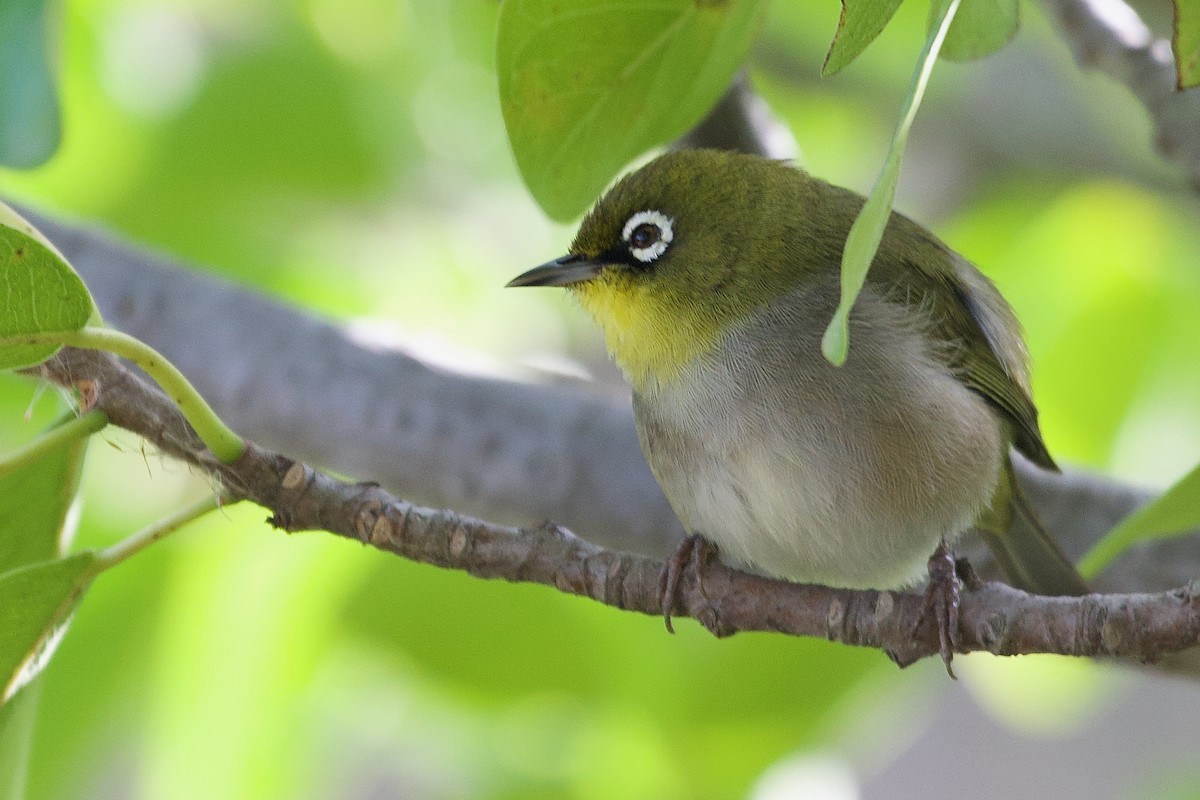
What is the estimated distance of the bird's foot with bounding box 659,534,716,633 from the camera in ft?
7.31

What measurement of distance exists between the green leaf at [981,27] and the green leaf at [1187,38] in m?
0.19

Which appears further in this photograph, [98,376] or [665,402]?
[665,402]

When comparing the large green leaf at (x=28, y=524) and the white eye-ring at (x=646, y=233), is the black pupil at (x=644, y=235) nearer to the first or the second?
the white eye-ring at (x=646, y=233)

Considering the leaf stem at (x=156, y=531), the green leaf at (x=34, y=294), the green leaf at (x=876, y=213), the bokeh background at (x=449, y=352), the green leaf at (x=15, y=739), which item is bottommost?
the bokeh background at (x=449, y=352)

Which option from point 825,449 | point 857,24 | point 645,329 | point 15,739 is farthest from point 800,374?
point 15,739

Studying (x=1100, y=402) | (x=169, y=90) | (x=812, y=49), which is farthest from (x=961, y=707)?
(x=169, y=90)

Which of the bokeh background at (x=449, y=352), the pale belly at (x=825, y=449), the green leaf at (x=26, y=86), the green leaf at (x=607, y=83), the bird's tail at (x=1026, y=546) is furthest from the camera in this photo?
the bokeh background at (x=449, y=352)

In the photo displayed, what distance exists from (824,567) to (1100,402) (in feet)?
4.68

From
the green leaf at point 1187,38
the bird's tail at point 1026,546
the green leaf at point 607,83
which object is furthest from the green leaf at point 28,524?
the bird's tail at point 1026,546

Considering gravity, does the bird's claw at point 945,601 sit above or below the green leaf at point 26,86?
below

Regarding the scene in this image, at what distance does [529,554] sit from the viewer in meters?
2.16

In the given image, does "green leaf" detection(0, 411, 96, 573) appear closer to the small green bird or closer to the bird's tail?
the small green bird

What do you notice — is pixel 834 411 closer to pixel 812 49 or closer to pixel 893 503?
pixel 893 503

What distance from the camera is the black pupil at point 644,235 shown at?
2.99 meters
